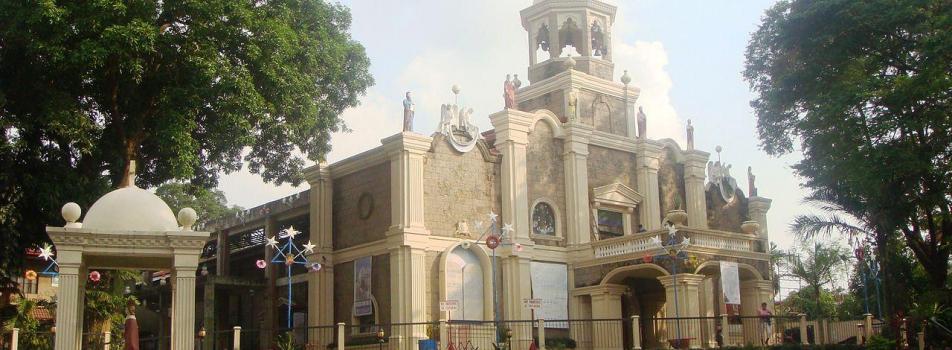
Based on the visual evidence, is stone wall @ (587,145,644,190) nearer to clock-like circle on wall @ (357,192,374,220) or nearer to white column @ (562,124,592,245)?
white column @ (562,124,592,245)

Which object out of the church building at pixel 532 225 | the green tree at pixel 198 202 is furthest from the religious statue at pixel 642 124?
the green tree at pixel 198 202

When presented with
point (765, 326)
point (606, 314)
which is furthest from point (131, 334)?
point (765, 326)

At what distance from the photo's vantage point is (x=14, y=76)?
25578 mm

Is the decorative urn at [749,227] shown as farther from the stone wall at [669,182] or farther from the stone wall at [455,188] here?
the stone wall at [455,188]

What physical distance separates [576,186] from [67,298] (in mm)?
20856

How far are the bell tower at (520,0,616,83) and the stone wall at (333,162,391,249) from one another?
328 inches

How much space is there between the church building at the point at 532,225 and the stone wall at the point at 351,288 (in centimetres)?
7

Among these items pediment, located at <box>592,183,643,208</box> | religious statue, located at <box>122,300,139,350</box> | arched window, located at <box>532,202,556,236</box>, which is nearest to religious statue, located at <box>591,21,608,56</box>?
pediment, located at <box>592,183,643,208</box>

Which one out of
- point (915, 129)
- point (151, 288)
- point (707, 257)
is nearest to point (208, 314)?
point (151, 288)

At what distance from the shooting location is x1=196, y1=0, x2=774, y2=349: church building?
30547 mm

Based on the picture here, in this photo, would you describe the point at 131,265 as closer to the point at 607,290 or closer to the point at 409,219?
the point at 409,219

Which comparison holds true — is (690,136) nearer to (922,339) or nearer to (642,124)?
(642,124)

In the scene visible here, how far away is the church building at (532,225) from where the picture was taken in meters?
30.5

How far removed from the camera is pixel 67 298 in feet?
52.1
